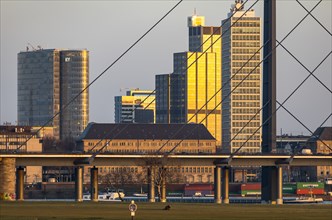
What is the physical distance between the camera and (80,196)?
175125mm

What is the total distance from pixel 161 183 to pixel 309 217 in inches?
3134

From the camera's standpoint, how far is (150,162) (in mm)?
181000

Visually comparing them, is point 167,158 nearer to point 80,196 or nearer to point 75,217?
point 80,196

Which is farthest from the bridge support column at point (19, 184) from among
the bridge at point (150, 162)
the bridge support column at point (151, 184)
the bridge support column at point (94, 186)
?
the bridge support column at point (151, 184)

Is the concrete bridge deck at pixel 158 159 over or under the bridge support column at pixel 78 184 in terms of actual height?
over

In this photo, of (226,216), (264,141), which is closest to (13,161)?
(264,141)

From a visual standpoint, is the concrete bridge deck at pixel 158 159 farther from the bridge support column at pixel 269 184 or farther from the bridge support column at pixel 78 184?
the bridge support column at pixel 78 184

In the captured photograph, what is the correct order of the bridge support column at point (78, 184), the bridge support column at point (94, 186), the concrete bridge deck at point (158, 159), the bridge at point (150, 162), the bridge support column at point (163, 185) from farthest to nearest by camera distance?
the bridge support column at point (163, 185), the bridge support column at point (78, 184), the bridge support column at point (94, 186), the concrete bridge deck at point (158, 159), the bridge at point (150, 162)

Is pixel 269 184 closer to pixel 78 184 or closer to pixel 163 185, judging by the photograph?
pixel 163 185

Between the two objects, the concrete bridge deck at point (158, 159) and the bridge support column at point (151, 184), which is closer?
the concrete bridge deck at point (158, 159)

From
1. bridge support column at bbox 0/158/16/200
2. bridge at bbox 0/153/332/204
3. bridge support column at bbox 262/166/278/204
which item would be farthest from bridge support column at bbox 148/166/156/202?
bridge support column at bbox 0/158/16/200

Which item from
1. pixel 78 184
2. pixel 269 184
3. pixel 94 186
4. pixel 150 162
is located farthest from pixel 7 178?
pixel 269 184

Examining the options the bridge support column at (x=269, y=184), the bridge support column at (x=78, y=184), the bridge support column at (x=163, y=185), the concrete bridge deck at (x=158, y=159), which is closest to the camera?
the bridge support column at (x=269, y=184)

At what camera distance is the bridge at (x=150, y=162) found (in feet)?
564
